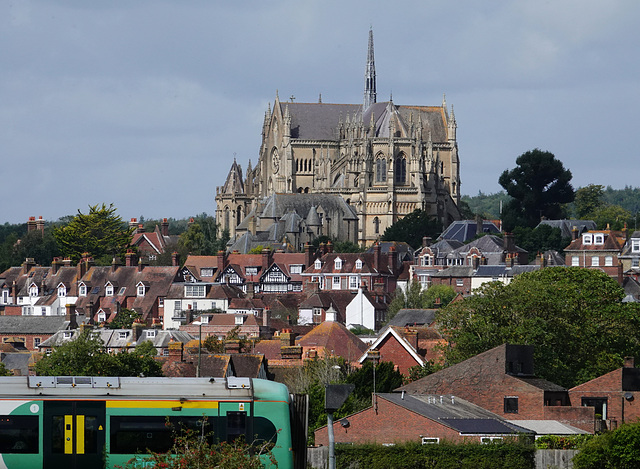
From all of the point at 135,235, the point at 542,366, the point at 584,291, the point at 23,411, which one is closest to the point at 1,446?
the point at 23,411

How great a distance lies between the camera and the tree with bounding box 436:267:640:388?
6200 centimetres

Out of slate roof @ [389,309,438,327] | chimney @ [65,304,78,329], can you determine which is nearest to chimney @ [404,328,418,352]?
slate roof @ [389,309,438,327]

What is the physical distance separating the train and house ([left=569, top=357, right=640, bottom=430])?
76.7ft

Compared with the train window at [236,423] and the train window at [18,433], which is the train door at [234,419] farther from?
the train window at [18,433]

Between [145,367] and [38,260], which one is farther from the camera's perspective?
[38,260]

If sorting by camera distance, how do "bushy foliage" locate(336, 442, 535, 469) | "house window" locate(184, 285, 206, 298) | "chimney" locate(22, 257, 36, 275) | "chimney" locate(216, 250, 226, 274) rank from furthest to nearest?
"chimney" locate(22, 257, 36, 275)
"chimney" locate(216, 250, 226, 274)
"house window" locate(184, 285, 206, 298)
"bushy foliage" locate(336, 442, 535, 469)

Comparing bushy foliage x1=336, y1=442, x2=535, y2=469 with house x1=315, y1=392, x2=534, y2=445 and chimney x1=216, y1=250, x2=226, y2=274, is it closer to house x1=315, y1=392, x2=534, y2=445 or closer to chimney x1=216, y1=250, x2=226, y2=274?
house x1=315, y1=392, x2=534, y2=445

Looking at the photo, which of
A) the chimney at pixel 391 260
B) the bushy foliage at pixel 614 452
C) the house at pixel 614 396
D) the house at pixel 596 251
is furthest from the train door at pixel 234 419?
the chimney at pixel 391 260

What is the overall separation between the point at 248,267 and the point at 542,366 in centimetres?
9318

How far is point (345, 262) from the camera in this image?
150 m

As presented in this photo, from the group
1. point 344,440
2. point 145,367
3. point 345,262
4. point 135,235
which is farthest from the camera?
point 135,235

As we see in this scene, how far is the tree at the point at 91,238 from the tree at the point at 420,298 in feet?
141

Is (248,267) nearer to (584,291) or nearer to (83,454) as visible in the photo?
(584,291)

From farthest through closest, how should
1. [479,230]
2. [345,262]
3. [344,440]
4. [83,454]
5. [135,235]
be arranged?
[135,235] → [479,230] → [345,262] → [344,440] → [83,454]
